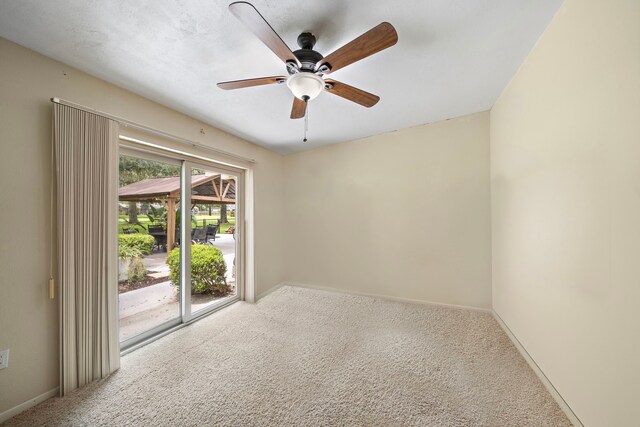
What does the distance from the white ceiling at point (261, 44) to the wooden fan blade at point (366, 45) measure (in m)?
0.25

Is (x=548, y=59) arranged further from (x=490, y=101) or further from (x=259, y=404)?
(x=259, y=404)

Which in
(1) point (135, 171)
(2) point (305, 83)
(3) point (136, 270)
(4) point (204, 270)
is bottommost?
(4) point (204, 270)

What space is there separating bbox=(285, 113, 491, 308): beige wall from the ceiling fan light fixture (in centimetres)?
217

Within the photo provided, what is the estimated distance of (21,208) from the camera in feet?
4.86

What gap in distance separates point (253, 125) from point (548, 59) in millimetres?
2721

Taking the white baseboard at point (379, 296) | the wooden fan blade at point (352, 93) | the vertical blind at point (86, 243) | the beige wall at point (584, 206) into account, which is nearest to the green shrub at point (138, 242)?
the vertical blind at point (86, 243)

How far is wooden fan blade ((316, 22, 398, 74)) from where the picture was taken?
1.11 meters

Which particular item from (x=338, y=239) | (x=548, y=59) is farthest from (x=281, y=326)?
(x=548, y=59)

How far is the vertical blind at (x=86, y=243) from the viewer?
1609 millimetres

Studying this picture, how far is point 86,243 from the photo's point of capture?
1728 millimetres

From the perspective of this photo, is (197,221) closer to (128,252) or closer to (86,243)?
(128,252)

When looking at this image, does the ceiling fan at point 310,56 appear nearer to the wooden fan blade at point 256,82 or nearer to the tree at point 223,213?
the wooden fan blade at point 256,82

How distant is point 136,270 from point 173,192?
884 millimetres

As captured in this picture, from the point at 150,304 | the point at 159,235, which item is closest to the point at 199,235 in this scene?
the point at 159,235
